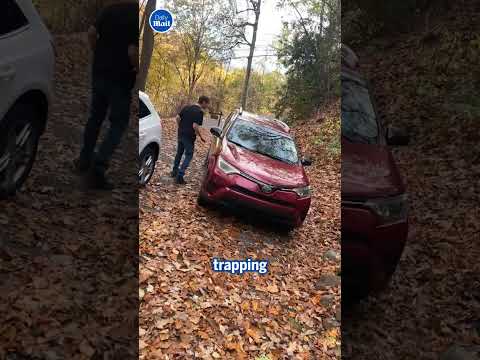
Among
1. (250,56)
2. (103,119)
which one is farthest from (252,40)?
(103,119)

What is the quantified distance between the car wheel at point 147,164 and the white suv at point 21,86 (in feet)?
2.34

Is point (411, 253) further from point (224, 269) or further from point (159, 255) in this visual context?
point (159, 255)

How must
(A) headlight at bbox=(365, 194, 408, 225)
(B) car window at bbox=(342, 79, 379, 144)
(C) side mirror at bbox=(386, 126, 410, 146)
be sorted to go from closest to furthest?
(A) headlight at bbox=(365, 194, 408, 225), (B) car window at bbox=(342, 79, 379, 144), (C) side mirror at bbox=(386, 126, 410, 146)

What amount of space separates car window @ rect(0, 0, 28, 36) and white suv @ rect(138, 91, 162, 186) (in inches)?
29.3

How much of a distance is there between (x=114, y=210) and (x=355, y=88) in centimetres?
164

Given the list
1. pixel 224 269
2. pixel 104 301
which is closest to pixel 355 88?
pixel 224 269

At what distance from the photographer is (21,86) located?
2.01 metres

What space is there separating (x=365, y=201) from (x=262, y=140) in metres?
Answer: 0.66

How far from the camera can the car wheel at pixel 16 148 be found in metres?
2.06

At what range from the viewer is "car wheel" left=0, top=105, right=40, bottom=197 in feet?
6.77

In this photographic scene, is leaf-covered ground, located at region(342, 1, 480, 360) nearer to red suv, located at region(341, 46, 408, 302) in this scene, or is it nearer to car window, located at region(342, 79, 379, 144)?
red suv, located at region(341, 46, 408, 302)

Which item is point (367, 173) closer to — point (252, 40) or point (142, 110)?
point (252, 40)

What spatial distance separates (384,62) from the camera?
3.56m

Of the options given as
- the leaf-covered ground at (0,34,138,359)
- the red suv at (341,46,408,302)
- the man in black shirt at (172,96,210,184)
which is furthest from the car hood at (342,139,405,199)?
the leaf-covered ground at (0,34,138,359)
